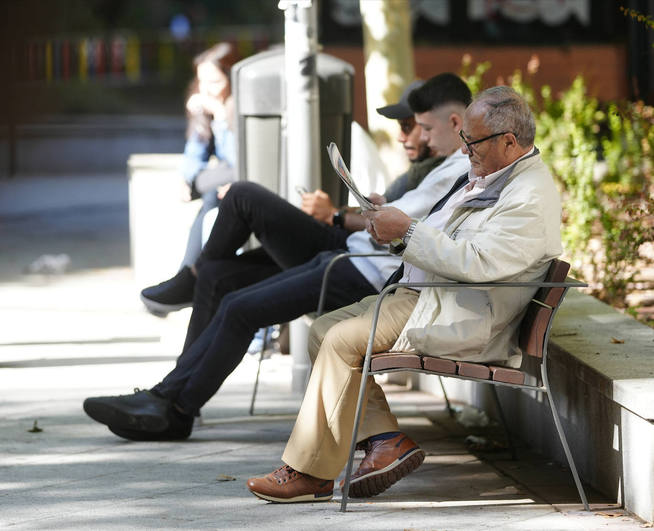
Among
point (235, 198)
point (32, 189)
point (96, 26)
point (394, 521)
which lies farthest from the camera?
point (96, 26)

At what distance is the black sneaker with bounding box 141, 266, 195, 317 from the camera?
5.80 m

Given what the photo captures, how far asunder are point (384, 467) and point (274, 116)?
3.20 metres

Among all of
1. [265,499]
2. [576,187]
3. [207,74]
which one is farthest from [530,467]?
[207,74]

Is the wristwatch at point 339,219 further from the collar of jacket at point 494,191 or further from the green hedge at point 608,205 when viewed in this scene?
the collar of jacket at point 494,191

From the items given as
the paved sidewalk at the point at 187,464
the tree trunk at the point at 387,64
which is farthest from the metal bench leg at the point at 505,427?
the tree trunk at the point at 387,64

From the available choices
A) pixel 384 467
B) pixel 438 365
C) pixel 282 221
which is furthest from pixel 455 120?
pixel 384 467

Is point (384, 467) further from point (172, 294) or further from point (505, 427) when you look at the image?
point (172, 294)

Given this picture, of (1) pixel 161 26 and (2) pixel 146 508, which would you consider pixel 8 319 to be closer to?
(2) pixel 146 508

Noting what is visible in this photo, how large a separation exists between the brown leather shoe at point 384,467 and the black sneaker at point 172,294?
1.65m

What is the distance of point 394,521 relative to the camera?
4.12 metres

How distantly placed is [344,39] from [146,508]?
11.0 m

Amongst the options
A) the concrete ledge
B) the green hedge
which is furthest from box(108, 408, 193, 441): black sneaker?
the green hedge

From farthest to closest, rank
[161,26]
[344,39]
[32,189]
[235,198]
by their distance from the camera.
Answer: [161,26]
[32,189]
[344,39]
[235,198]

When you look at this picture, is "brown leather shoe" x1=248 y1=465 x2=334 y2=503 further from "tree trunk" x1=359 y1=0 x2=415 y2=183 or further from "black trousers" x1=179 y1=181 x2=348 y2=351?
"tree trunk" x1=359 y1=0 x2=415 y2=183
